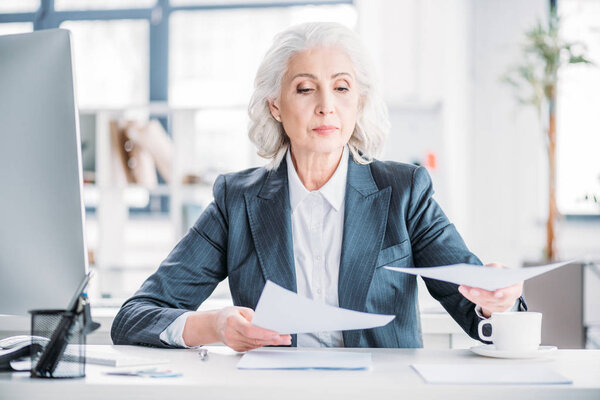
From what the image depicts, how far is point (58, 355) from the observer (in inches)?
36.8

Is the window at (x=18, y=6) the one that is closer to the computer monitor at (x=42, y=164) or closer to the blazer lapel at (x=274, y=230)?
the blazer lapel at (x=274, y=230)

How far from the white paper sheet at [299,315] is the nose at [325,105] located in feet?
2.07

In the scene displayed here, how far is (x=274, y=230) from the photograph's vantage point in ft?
4.99

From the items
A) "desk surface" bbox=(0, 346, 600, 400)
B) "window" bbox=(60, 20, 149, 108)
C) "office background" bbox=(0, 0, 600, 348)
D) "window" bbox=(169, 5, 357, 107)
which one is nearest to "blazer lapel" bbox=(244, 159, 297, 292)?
"desk surface" bbox=(0, 346, 600, 400)

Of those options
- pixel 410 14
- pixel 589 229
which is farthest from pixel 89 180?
pixel 589 229

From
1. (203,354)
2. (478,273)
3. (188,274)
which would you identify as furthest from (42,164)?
(478,273)

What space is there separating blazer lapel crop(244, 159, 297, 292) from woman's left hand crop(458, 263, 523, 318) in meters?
0.40

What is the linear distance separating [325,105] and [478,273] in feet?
2.03

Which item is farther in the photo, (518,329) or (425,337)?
(425,337)

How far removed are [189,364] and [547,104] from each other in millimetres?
4358

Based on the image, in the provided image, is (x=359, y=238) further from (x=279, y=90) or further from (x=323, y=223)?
(x=279, y=90)

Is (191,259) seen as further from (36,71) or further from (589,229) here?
(589,229)

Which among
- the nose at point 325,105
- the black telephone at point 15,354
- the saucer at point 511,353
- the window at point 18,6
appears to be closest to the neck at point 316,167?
the nose at point 325,105

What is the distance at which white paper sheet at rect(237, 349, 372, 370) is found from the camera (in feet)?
3.30
